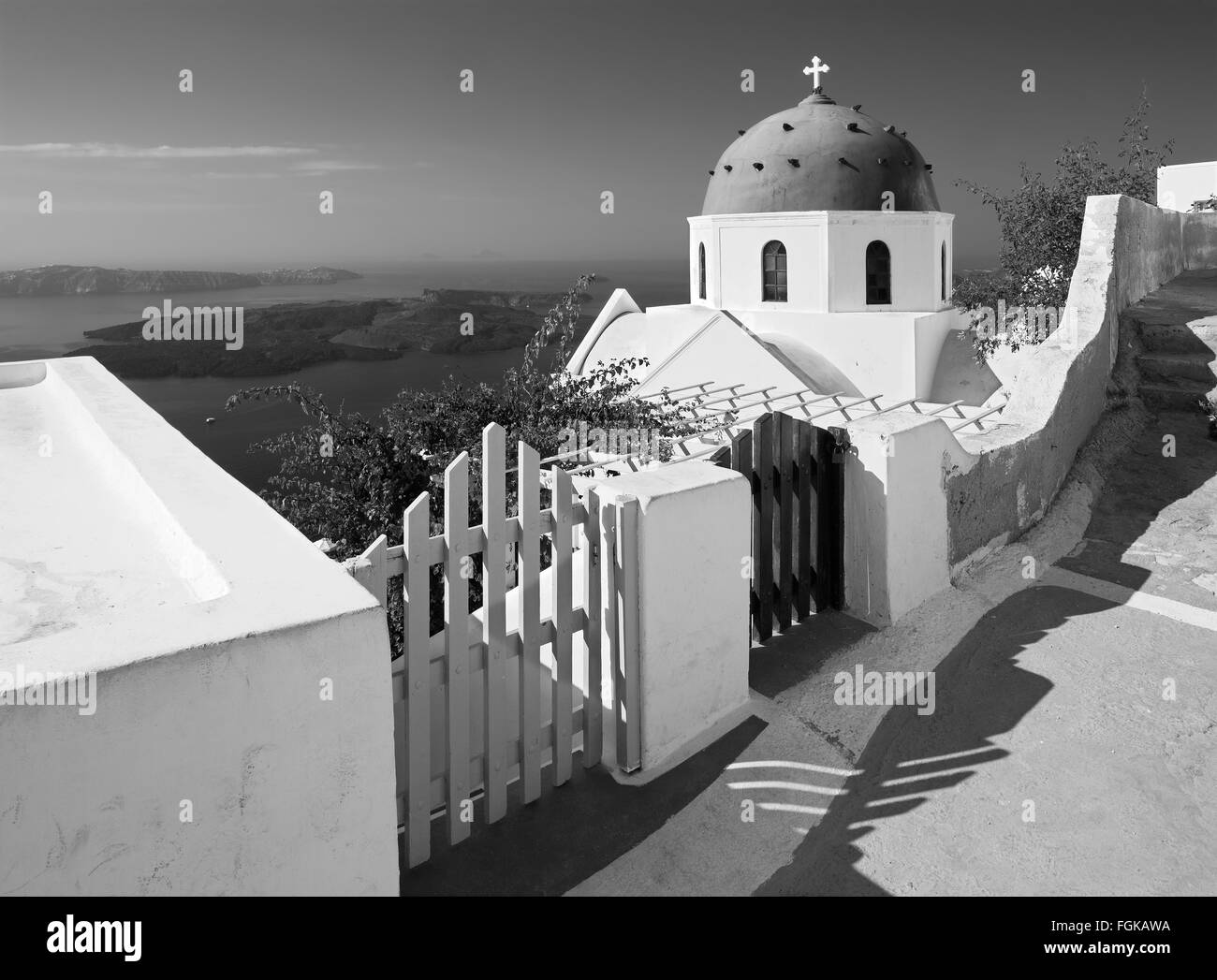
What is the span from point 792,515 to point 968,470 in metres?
1.35

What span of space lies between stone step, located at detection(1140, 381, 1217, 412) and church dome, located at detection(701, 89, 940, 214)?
11.6 meters

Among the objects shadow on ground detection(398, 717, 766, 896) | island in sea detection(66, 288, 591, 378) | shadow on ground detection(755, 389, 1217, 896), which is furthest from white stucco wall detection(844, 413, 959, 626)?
island in sea detection(66, 288, 591, 378)

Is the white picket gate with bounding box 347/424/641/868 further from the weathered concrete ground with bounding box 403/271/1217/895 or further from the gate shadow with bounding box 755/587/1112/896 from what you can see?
the gate shadow with bounding box 755/587/1112/896

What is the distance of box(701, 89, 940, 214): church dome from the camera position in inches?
755

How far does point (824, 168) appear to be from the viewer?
63.0ft

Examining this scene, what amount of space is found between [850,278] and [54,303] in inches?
1107

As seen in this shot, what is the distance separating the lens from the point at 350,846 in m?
2.40

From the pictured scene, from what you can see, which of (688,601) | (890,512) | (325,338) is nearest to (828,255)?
(890,512)

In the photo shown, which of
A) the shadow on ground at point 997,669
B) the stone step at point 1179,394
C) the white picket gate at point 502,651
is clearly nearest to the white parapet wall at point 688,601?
the white picket gate at point 502,651

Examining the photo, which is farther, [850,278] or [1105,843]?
[850,278]

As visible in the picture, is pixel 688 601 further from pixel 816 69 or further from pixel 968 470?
pixel 816 69

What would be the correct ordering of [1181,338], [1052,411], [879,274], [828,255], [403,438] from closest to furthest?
[1052,411]
[1181,338]
[403,438]
[828,255]
[879,274]
